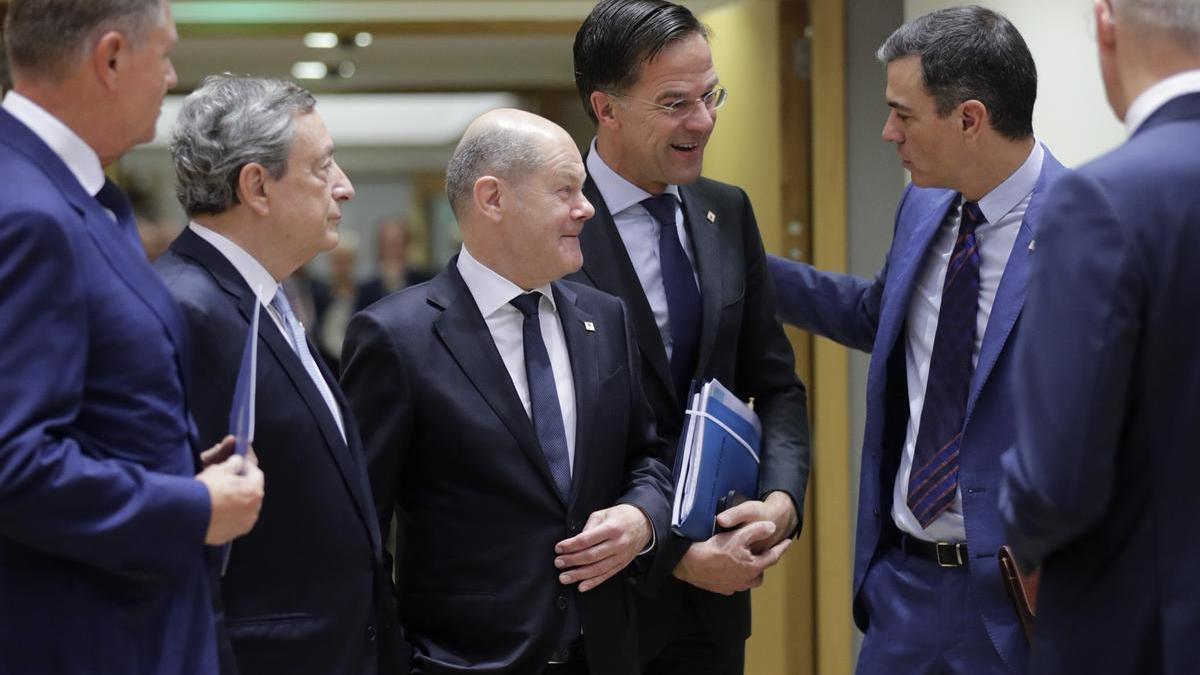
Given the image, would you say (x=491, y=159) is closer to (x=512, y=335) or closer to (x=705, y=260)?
(x=512, y=335)

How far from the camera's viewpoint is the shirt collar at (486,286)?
2.70 m

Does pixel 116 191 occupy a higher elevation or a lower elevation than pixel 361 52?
higher

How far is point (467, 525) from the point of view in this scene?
261 cm

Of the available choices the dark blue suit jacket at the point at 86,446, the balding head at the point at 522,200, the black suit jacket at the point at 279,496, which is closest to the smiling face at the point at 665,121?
the balding head at the point at 522,200

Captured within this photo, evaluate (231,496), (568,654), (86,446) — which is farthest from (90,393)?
(568,654)

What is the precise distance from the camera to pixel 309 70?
9578 mm

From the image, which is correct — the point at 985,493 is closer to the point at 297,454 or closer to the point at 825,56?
the point at 297,454

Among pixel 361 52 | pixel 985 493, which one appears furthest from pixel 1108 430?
pixel 361 52

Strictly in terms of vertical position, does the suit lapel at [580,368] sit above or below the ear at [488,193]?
below

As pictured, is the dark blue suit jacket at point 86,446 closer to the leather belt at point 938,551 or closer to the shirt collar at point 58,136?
the shirt collar at point 58,136

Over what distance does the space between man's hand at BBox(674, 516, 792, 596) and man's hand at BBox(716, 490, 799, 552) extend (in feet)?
0.05

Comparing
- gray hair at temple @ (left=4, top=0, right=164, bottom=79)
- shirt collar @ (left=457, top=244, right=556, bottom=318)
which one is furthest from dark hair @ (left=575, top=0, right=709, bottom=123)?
gray hair at temple @ (left=4, top=0, right=164, bottom=79)

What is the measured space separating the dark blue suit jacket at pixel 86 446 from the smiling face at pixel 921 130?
5.02 feet

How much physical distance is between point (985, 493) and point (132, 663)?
5.07 feet
